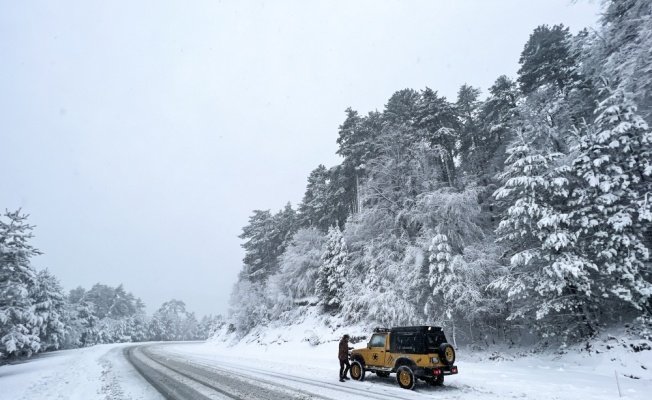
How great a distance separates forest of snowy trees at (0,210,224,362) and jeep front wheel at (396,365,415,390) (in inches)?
989

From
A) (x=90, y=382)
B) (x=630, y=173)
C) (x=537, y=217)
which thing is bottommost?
(x=90, y=382)

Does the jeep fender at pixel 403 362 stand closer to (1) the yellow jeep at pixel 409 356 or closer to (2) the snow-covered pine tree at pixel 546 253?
(1) the yellow jeep at pixel 409 356

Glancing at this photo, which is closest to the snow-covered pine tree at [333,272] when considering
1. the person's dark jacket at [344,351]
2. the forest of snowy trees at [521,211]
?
the forest of snowy trees at [521,211]

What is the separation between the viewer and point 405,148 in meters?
24.8

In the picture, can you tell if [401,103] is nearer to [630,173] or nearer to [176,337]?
[630,173]

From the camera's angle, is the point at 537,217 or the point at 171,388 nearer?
the point at 171,388

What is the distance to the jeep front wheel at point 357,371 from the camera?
12.7 metres

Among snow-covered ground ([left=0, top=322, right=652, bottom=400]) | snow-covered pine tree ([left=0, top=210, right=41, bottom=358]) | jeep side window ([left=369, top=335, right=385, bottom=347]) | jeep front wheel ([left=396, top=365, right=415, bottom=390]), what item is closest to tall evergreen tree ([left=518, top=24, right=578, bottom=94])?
snow-covered ground ([left=0, top=322, right=652, bottom=400])

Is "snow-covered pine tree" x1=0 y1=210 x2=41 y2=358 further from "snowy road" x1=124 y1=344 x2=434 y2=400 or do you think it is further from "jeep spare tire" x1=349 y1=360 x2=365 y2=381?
"jeep spare tire" x1=349 y1=360 x2=365 y2=381

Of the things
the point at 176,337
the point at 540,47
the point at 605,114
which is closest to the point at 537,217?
the point at 605,114

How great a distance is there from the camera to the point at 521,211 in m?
13.9

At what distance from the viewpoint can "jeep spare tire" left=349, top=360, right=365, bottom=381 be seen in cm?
1273

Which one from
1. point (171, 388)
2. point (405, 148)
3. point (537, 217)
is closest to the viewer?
point (171, 388)

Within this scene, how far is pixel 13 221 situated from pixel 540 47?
1678 inches
